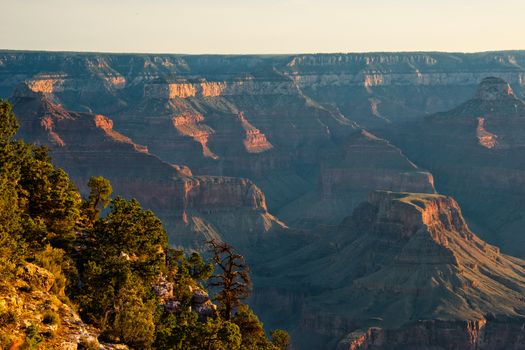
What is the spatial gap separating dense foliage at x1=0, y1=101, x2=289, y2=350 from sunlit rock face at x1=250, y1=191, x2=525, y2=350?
69600 mm

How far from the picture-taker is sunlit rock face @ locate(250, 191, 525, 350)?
129m

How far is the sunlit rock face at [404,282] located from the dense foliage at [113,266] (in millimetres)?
69600

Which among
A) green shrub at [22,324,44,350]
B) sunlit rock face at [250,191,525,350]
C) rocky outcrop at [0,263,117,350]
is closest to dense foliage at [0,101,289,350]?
green shrub at [22,324,44,350]

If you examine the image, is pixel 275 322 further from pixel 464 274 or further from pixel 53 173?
pixel 53 173

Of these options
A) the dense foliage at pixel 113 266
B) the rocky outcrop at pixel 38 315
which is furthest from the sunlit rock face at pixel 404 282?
the rocky outcrop at pixel 38 315

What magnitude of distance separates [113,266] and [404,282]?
313ft

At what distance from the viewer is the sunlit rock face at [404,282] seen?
129m

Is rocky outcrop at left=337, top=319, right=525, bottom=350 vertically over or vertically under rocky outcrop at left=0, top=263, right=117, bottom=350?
over

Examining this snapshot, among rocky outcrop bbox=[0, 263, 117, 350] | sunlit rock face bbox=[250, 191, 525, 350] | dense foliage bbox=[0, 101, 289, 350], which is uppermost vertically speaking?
sunlit rock face bbox=[250, 191, 525, 350]

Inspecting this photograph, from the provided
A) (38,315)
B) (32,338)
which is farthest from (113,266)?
(32,338)

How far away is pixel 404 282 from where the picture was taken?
141000mm

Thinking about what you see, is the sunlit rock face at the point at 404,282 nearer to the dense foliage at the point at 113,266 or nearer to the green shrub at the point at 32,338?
the dense foliage at the point at 113,266

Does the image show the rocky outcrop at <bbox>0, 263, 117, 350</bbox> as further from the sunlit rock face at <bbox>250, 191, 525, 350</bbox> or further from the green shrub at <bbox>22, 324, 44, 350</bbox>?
the sunlit rock face at <bbox>250, 191, 525, 350</bbox>

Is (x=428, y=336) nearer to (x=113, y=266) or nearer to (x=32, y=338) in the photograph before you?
(x=113, y=266)
